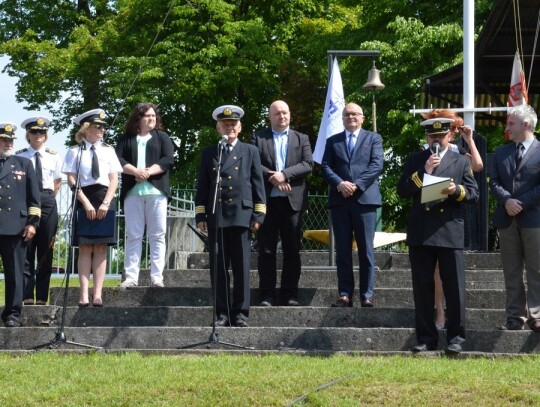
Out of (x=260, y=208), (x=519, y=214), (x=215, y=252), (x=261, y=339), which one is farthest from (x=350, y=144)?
(x=261, y=339)

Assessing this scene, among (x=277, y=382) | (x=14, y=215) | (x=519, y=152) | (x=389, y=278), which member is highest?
(x=519, y=152)

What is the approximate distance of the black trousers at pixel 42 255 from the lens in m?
14.2

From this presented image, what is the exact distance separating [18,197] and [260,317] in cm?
280

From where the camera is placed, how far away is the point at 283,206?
13594mm

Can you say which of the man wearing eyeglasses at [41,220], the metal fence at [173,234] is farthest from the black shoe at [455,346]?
the metal fence at [173,234]

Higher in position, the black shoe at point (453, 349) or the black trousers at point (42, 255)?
the black trousers at point (42, 255)

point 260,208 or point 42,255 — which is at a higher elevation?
point 260,208

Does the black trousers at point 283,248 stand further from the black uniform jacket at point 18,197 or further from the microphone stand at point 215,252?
the black uniform jacket at point 18,197

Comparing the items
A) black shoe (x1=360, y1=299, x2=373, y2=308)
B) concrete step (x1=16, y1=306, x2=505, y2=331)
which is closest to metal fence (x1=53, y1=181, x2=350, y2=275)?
concrete step (x1=16, y1=306, x2=505, y2=331)

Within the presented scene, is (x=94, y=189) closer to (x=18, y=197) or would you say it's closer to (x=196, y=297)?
(x=18, y=197)

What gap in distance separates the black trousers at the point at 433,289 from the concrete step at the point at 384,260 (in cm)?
375

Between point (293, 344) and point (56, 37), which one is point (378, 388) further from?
point (56, 37)

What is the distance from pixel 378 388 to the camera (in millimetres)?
9734

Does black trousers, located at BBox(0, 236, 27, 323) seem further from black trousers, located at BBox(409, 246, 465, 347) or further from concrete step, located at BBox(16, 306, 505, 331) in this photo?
black trousers, located at BBox(409, 246, 465, 347)
